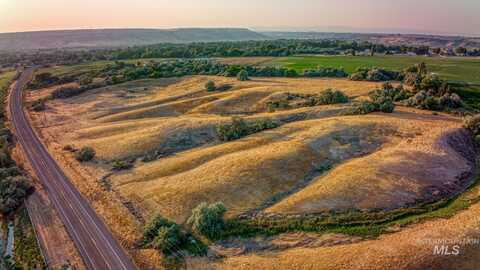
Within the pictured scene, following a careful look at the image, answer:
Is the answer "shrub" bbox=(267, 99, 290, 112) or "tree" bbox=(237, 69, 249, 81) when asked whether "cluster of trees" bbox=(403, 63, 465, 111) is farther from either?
"tree" bbox=(237, 69, 249, 81)

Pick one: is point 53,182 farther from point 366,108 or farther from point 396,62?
point 396,62

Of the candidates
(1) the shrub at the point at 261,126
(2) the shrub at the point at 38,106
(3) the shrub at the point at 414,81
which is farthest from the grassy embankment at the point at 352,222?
(2) the shrub at the point at 38,106

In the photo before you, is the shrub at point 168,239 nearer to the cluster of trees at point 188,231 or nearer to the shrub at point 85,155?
the cluster of trees at point 188,231

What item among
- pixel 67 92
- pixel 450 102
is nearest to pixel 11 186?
pixel 67 92

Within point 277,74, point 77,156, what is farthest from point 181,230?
point 277,74

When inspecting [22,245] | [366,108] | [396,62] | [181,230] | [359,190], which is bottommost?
[22,245]

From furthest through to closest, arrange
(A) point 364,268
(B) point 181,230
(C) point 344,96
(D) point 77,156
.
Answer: (C) point 344,96 → (D) point 77,156 → (B) point 181,230 → (A) point 364,268
